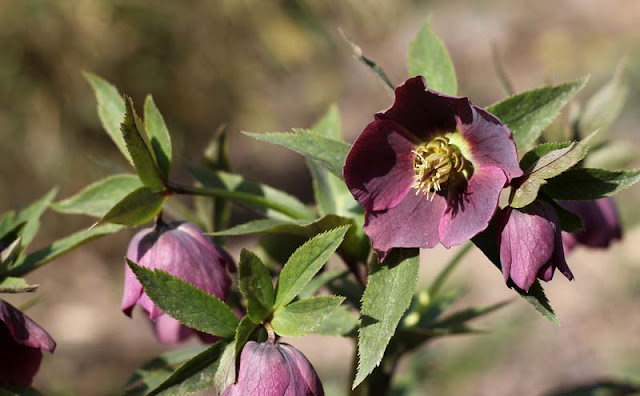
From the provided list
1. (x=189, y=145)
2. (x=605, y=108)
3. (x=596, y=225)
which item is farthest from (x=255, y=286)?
(x=189, y=145)

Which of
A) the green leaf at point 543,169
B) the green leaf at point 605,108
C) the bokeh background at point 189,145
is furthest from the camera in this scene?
the bokeh background at point 189,145

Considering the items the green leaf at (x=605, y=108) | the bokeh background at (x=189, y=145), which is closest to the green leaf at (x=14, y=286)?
the green leaf at (x=605, y=108)

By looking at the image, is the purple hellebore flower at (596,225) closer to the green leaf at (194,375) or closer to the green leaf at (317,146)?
the green leaf at (317,146)

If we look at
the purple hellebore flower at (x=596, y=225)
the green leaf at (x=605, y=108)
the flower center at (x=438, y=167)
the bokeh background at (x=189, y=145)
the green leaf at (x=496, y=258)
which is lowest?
the bokeh background at (x=189, y=145)

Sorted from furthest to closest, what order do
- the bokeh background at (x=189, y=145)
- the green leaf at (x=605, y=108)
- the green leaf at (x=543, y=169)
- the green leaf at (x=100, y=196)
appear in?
the bokeh background at (x=189, y=145)
the green leaf at (x=605, y=108)
the green leaf at (x=100, y=196)
the green leaf at (x=543, y=169)

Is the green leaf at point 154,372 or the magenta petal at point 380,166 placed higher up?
the magenta petal at point 380,166

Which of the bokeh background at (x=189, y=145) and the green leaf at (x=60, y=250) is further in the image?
the bokeh background at (x=189, y=145)
